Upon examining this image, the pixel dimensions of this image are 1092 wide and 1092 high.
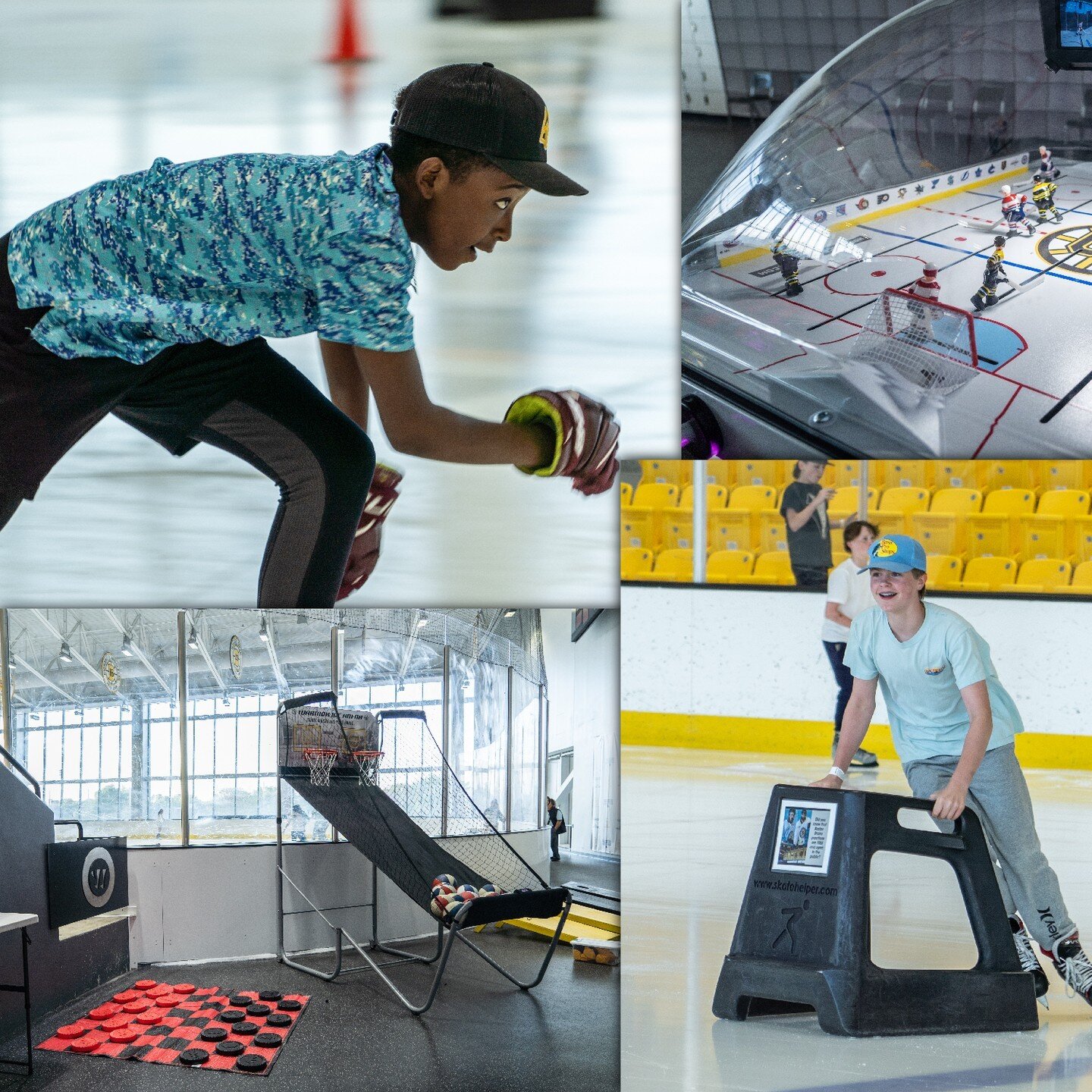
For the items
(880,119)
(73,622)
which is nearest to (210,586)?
(73,622)

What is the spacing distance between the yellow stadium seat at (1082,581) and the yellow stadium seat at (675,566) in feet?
2.79

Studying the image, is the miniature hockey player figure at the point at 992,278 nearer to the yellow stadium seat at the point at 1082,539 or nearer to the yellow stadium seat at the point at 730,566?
the yellow stadium seat at the point at 1082,539

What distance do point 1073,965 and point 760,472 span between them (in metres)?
1.33

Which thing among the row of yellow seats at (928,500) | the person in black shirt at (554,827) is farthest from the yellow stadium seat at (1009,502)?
the person in black shirt at (554,827)

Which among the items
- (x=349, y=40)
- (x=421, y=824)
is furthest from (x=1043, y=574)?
(x=349, y=40)

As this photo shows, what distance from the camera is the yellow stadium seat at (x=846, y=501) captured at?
113 inches

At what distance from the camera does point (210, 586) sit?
3059 mm

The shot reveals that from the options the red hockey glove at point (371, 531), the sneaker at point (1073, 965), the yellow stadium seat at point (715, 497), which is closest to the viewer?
the sneaker at point (1073, 965)

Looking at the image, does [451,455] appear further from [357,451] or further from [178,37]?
[178,37]

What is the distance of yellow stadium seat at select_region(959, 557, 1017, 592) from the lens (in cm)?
278

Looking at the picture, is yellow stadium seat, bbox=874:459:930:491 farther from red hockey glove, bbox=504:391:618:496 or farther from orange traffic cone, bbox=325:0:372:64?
orange traffic cone, bbox=325:0:372:64

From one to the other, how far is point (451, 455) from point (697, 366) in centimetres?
67

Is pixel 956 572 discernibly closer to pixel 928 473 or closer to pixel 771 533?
pixel 928 473

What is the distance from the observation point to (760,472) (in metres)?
2.92
